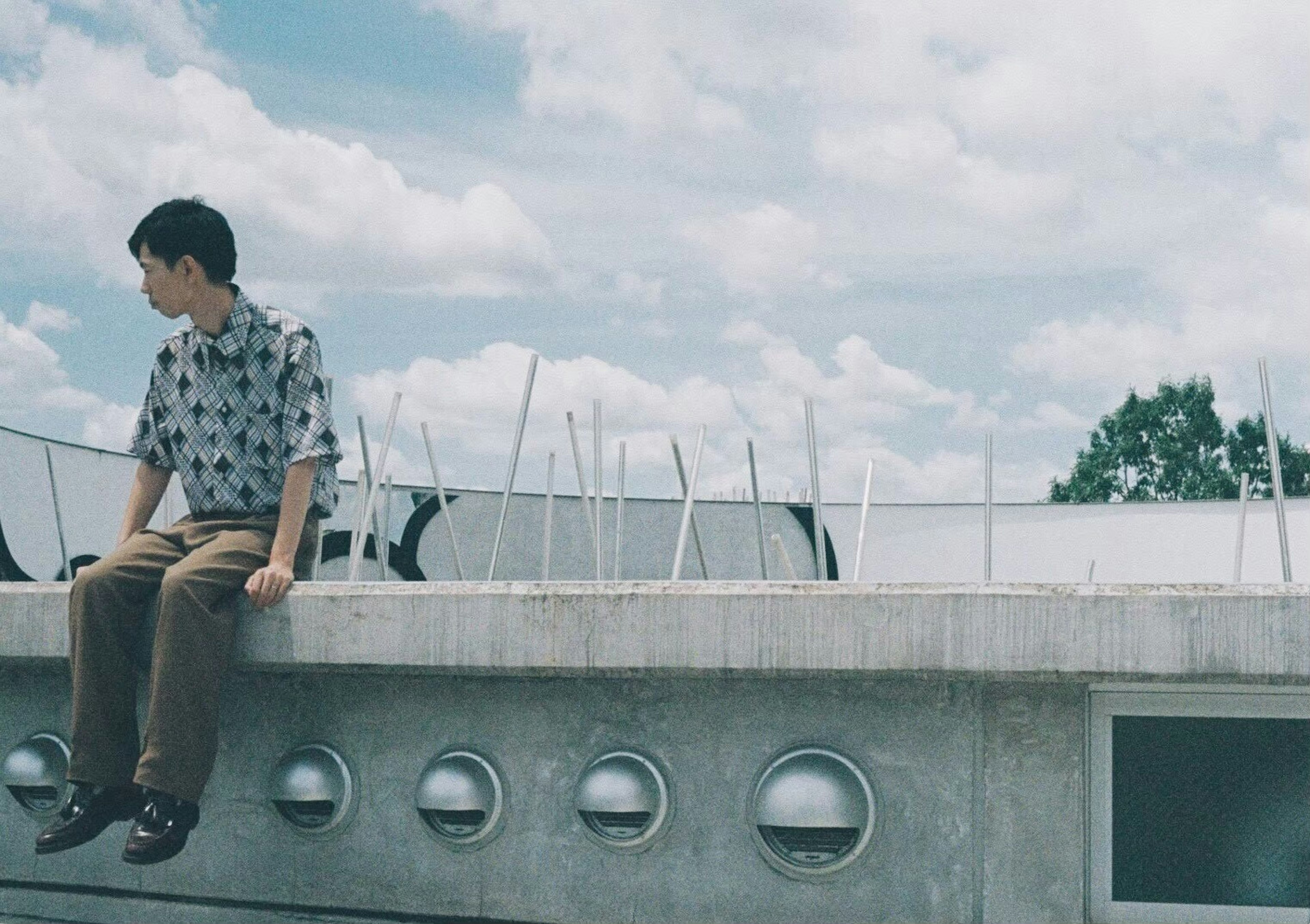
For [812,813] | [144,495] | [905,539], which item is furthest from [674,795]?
[905,539]

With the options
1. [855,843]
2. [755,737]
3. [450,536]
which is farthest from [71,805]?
[450,536]

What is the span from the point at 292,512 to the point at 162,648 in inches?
20.8

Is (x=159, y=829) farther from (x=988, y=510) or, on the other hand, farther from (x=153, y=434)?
(x=988, y=510)

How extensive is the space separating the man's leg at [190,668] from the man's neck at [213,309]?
697 millimetres

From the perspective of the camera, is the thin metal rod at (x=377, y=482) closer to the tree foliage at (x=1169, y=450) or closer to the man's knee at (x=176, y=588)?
the man's knee at (x=176, y=588)

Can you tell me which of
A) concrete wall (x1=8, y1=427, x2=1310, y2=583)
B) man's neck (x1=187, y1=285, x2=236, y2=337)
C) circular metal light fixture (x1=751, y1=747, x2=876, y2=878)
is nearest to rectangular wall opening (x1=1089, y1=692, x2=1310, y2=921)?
circular metal light fixture (x1=751, y1=747, x2=876, y2=878)

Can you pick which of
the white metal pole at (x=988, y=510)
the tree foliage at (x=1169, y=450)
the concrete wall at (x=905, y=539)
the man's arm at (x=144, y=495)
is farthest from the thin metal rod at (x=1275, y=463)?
the tree foliage at (x=1169, y=450)

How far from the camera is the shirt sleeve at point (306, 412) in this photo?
409 cm

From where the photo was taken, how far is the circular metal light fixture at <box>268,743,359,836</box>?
4.02 meters

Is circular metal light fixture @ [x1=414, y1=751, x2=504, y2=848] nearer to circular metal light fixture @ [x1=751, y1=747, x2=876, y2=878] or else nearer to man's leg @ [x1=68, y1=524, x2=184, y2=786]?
circular metal light fixture @ [x1=751, y1=747, x2=876, y2=878]

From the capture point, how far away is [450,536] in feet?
28.7

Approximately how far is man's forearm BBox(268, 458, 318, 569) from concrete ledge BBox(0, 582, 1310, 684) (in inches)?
4.5

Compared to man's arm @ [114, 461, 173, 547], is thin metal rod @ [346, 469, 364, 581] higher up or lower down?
higher up

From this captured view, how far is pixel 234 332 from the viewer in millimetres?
4211
